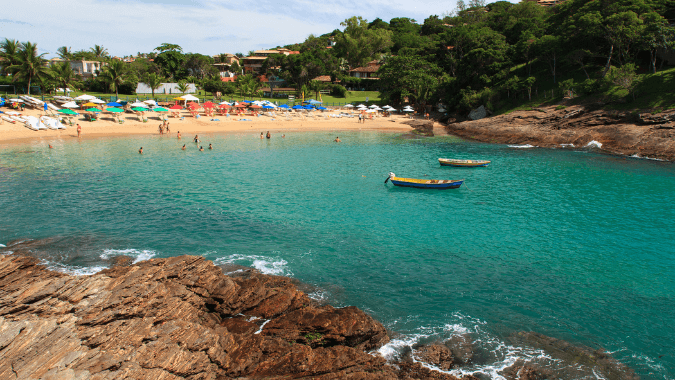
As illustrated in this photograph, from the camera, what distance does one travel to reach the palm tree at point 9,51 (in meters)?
61.1

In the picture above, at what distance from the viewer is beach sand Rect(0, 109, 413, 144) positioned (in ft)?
159

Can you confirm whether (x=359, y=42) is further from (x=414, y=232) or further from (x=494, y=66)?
(x=414, y=232)

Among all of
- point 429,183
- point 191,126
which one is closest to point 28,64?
point 191,126

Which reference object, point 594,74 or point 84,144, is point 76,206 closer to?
point 84,144

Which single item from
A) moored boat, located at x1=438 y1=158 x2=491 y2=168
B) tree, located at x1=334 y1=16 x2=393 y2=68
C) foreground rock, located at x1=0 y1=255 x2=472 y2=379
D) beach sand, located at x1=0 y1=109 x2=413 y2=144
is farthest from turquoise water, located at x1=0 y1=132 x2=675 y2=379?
tree, located at x1=334 y1=16 x2=393 y2=68

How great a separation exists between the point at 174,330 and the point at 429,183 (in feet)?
79.8

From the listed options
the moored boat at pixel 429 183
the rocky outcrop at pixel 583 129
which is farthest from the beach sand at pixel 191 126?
the moored boat at pixel 429 183

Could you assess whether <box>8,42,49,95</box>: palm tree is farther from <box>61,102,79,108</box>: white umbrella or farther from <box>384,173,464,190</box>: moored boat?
<box>384,173,464,190</box>: moored boat

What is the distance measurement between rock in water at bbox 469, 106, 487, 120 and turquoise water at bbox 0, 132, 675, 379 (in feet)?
83.5

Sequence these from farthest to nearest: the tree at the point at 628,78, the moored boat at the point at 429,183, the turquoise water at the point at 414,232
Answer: the tree at the point at 628,78 → the moored boat at the point at 429,183 → the turquoise water at the point at 414,232

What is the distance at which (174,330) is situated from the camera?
10477mm

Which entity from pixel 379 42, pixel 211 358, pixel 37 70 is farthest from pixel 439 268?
pixel 379 42

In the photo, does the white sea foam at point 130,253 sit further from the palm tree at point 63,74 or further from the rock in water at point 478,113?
the palm tree at point 63,74

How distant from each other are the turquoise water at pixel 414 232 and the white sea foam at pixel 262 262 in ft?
0.44
